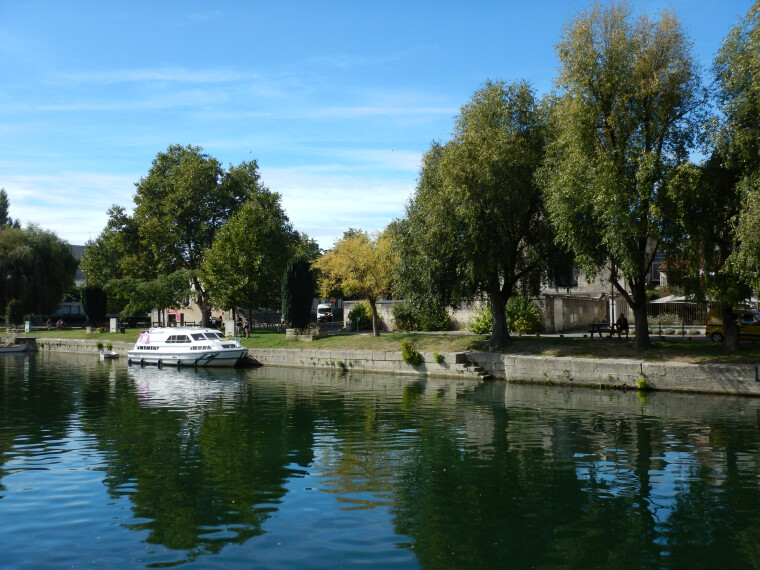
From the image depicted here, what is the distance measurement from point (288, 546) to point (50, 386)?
23.4 metres

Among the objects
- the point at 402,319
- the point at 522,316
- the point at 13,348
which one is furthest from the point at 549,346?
the point at 13,348

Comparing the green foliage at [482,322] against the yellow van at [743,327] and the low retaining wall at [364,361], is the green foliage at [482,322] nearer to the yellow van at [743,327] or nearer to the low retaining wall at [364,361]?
the low retaining wall at [364,361]

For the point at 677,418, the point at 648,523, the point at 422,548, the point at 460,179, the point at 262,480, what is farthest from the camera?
the point at 460,179

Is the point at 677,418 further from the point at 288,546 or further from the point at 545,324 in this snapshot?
the point at 545,324

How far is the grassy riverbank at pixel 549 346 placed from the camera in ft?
81.3

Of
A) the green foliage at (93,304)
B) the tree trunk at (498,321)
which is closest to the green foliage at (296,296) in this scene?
the tree trunk at (498,321)

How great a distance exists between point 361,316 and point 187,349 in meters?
13.3

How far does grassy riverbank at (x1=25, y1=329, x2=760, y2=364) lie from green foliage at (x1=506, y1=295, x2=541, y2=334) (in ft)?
11.8

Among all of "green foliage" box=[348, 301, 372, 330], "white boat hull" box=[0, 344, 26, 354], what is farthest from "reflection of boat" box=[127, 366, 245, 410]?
"white boat hull" box=[0, 344, 26, 354]

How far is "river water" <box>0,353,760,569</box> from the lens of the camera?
28.6ft

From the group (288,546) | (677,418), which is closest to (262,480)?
(288,546)

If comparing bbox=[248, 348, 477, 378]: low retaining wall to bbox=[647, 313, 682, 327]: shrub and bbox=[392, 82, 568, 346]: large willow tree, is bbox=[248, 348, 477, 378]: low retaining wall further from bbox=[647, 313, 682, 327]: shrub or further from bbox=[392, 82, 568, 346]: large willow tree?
bbox=[647, 313, 682, 327]: shrub

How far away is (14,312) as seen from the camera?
59.5 metres

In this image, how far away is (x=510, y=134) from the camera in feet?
94.0
